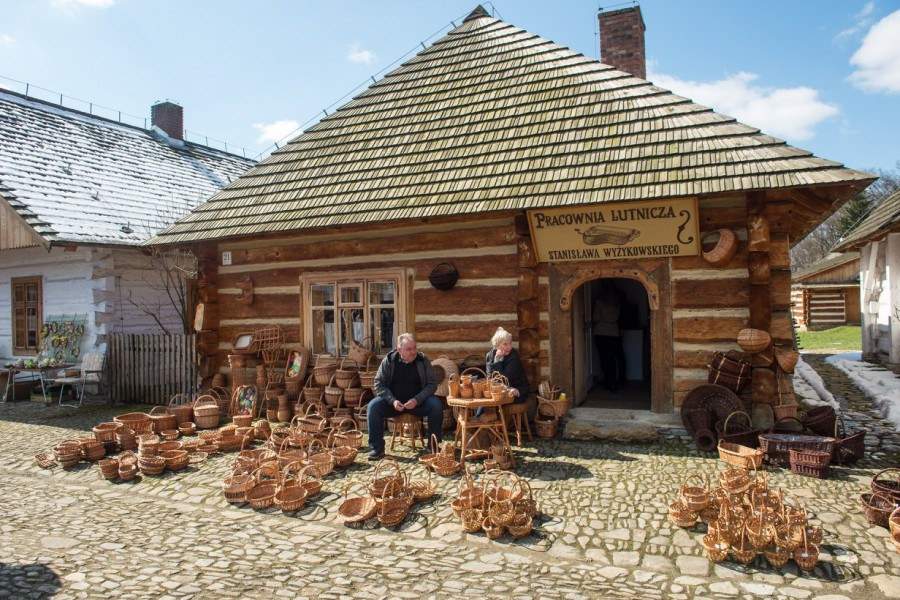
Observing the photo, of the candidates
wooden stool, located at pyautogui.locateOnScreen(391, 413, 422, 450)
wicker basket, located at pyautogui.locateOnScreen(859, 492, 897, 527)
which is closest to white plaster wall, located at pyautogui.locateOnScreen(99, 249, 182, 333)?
wooden stool, located at pyautogui.locateOnScreen(391, 413, 422, 450)

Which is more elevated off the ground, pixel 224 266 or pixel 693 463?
pixel 224 266

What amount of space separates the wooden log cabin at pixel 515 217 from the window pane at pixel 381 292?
0.07 feet

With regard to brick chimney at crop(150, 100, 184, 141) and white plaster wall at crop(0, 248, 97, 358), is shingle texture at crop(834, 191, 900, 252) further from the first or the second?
brick chimney at crop(150, 100, 184, 141)

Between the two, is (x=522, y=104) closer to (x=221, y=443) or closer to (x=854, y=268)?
(x=221, y=443)

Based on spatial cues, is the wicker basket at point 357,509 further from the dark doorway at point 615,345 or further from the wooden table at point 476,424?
the dark doorway at point 615,345

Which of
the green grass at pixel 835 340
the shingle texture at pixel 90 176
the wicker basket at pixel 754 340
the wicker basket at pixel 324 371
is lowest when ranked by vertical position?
the green grass at pixel 835 340

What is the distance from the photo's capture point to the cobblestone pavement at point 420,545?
12.3 ft

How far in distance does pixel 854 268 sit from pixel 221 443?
87.8 feet

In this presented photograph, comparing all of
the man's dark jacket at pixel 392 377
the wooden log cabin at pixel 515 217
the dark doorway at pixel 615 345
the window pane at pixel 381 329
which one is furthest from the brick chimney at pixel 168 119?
the man's dark jacket at pixel 392 377

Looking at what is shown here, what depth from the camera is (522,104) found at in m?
8.66

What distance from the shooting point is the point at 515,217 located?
755 cm

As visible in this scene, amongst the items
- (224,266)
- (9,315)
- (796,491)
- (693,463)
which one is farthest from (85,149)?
(796,491)

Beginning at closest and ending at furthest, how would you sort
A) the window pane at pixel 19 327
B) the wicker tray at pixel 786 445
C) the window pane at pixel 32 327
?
1. the wicker tray at pixel 786 445
2. the window pane at pixel 32 327
3. the window pane at pixel 19 327

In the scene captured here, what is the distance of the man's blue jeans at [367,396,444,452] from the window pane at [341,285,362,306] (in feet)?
7.82
